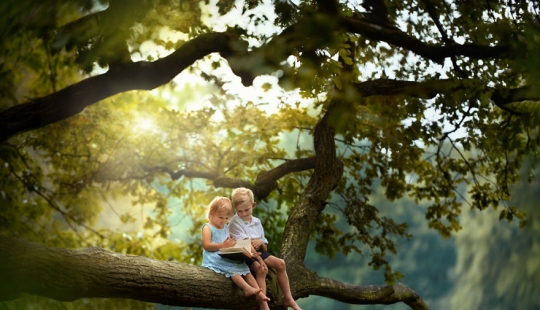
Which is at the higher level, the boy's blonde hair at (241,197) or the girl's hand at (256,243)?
the boy's blonde hair at (241,197)

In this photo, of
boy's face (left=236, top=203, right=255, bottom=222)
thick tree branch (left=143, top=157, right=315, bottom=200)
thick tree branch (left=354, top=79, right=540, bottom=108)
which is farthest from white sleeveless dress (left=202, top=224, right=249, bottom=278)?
thick tree branch (left=143, top=157, right=315, bottom=200)

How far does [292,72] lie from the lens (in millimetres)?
3514

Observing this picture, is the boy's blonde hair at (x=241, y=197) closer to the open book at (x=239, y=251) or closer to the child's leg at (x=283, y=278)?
the open book at (x=239, y=251)

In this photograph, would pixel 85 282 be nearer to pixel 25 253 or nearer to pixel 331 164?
pixel 25 253

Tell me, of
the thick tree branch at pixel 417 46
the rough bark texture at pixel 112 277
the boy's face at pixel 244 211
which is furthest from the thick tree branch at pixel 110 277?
the thick tree branch at pixel 417 46

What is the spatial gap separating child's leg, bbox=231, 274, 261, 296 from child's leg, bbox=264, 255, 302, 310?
0.24 meters

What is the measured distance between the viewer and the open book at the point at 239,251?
402 centimetres

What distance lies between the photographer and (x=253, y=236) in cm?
430

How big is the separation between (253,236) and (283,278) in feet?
1.18

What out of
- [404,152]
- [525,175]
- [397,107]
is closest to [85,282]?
[397,107]

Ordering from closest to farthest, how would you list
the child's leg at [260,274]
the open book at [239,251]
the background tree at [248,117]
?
the background tree at [248,117]
the open book at [239,251]
the child's leg at [260,274]

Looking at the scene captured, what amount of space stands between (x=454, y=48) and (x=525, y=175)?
13.9m

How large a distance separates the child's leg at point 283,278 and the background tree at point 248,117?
8 cm

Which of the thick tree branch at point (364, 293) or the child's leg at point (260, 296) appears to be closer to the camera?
the child's leg at point (260, 296)
